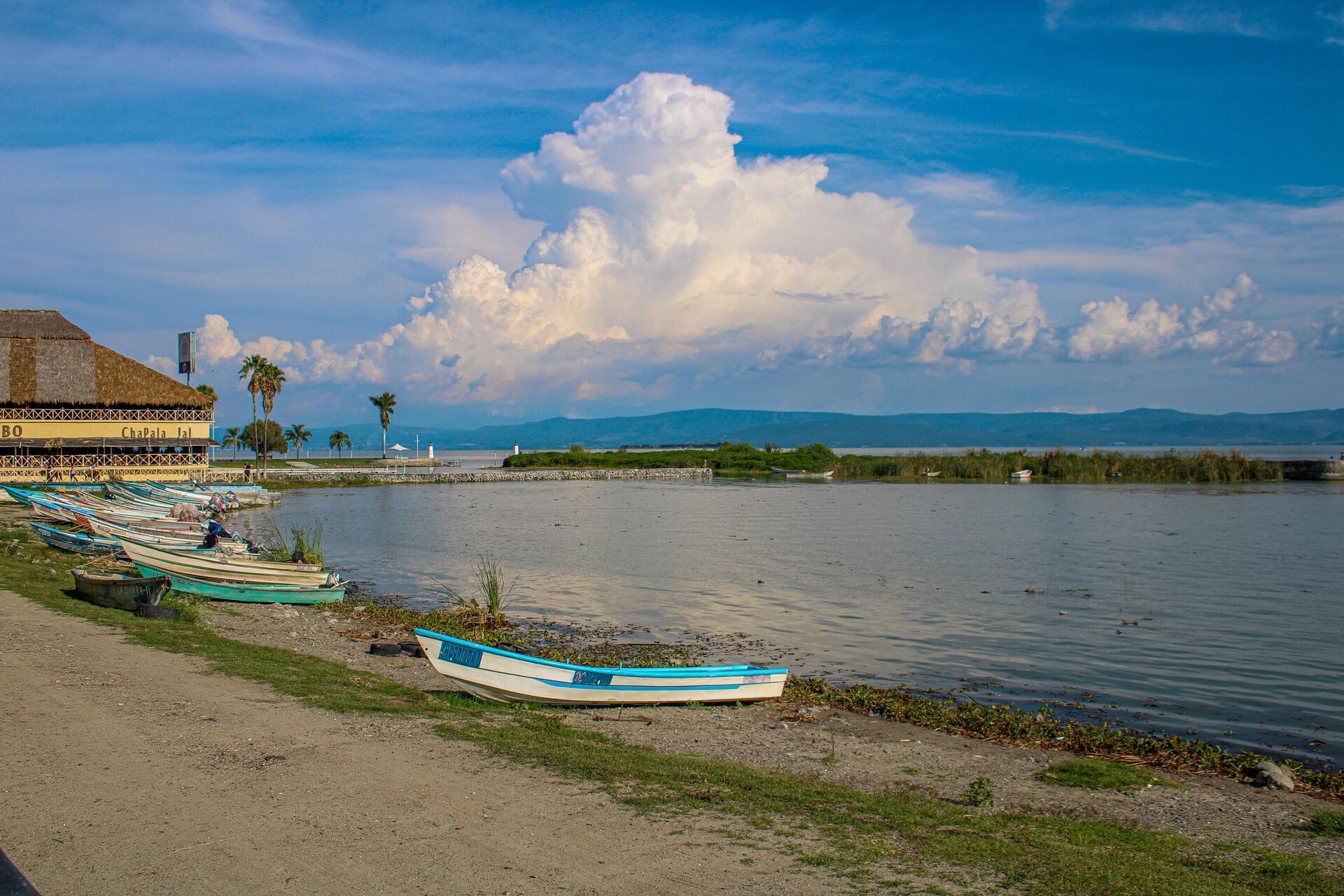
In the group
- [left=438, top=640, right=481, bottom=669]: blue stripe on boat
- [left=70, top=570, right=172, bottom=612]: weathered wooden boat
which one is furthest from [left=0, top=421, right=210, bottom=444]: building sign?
[left=438, top=640, right=481, bottom=669]: blue stripe on boat

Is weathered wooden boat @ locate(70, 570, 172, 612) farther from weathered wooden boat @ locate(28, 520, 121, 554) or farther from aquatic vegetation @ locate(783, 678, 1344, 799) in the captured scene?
aquatic vegetation @ locate(783, 678, 1344, 799)

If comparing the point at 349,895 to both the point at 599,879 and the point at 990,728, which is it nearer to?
the point at 599,879

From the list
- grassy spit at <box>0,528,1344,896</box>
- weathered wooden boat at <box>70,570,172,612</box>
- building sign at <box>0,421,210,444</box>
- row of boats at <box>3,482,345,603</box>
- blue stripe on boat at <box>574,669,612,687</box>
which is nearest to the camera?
grassy spit at <box>0,528,1344,896</box>

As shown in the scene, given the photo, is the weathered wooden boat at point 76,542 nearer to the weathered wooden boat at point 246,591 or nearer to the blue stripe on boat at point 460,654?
the weathered wooden boat at point 246,591

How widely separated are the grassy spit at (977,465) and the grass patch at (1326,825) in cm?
7794

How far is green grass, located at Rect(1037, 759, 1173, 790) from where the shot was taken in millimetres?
10297

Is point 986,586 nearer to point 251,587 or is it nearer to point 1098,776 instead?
point 1098,776

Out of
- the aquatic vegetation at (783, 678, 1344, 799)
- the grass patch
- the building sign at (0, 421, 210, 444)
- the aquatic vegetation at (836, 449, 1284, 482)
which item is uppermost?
the building sign at (0, 421, 210, 444)

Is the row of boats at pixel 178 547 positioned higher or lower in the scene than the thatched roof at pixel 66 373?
lower

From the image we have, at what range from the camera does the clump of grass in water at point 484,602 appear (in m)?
20.5

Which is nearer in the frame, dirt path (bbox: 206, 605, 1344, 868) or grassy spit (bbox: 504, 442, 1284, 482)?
dirt path (bbox: 206, 605, 1344, 868)

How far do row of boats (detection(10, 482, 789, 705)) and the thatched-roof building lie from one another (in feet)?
35.9

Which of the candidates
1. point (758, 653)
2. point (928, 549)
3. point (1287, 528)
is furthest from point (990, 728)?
point (1287, 528)

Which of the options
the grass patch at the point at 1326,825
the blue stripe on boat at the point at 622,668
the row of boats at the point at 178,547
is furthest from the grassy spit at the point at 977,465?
the grass patch at the point at 1326,825
